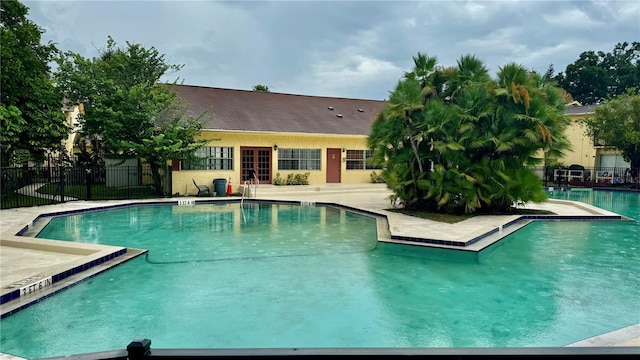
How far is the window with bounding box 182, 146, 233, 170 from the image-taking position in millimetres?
18062

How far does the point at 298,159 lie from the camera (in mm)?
20688

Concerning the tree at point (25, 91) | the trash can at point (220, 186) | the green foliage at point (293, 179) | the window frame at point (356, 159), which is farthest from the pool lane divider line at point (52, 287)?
the window frame at point (356, 159)

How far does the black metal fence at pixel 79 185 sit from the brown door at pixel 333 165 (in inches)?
317

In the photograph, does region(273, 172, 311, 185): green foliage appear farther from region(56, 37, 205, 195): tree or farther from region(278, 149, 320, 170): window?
region(56, 37, 205, 195): tree

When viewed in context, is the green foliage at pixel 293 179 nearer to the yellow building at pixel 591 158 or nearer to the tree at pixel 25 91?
the tree at pixel 25 91

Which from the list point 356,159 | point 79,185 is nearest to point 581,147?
point 356,159

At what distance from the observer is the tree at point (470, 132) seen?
37.9 feet

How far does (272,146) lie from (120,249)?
12.6 m

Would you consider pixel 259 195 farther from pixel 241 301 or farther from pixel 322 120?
pixel 241 301

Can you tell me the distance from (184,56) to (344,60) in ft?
31.1

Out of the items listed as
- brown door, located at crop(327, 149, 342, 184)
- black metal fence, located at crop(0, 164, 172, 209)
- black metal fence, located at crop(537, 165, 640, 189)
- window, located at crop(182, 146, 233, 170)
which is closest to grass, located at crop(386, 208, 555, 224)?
brown door, located at crop(327, 149, 342, 184)

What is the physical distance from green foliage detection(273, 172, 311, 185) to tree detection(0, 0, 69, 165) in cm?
885

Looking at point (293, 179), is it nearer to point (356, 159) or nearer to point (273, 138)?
point (273, 138)

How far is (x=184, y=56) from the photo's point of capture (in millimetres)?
18766
